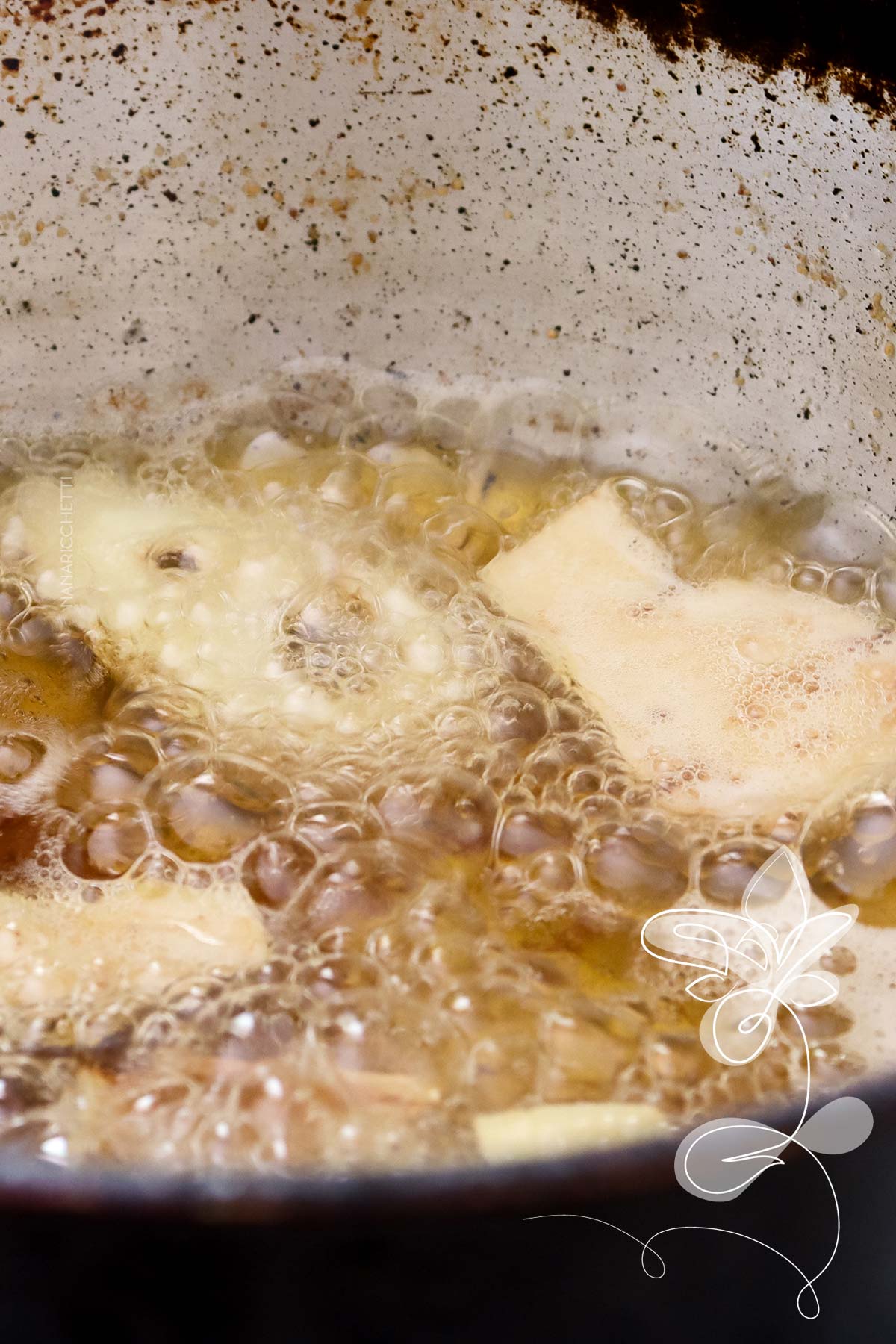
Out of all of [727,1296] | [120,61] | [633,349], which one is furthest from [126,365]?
[727,1296]

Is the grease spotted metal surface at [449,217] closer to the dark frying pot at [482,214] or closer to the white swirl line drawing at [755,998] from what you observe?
the dark frying pot at [482,214]

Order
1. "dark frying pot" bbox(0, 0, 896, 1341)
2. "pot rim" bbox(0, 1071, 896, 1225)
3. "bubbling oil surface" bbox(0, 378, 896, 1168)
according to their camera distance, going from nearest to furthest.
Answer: "pot rim" bbox(0, 1071, 896, 1225) → "bubbling oil surface" bbox(0, 378, 896, 1168) → "dark frying pot" bbox(0, 0, 896, 1341)

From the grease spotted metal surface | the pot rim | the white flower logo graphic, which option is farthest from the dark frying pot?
the pot rim

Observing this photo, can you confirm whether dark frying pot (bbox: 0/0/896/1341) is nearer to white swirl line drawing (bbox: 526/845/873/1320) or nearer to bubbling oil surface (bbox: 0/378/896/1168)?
bubbling oil surface (bbox: 0/378/896/1168)

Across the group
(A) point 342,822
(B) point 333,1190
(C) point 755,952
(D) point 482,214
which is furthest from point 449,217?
(B) point 333,1190

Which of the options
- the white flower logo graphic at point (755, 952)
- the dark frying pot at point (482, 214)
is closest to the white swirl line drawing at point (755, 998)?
the white flower logo graphic at point (755, 952)
